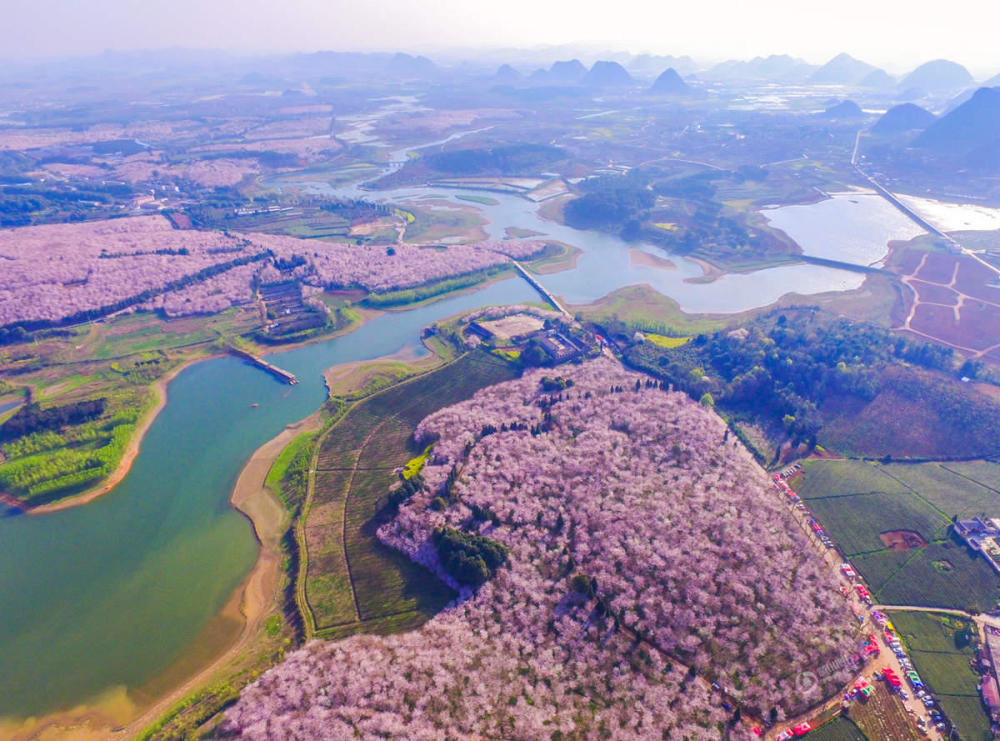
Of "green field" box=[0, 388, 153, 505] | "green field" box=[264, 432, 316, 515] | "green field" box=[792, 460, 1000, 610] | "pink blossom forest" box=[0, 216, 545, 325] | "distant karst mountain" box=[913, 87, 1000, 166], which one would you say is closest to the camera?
"green field" box=[792, 460, 1000, 610]

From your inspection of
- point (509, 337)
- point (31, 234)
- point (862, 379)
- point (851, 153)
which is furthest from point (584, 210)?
point (31, 234)

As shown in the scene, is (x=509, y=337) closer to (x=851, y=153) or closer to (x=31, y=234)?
(x=31, y=234)

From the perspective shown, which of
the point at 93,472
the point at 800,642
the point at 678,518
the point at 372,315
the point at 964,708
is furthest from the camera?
the point at 372,315

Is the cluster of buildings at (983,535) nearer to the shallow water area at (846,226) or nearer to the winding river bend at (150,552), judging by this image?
the winding river bend at (150,552)

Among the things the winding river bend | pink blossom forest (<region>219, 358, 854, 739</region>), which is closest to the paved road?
pink blossom forest (<region>219, 358, 854, 739</region>)

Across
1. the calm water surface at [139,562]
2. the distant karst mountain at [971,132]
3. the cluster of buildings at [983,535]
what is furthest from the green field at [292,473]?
the distant karst mountain at [971,132]

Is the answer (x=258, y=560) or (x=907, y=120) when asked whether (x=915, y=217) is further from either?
(x=258, y=560)

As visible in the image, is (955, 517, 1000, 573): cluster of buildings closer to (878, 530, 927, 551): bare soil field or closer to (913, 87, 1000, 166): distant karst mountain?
(878, 530, 927, 551): bare soil field
